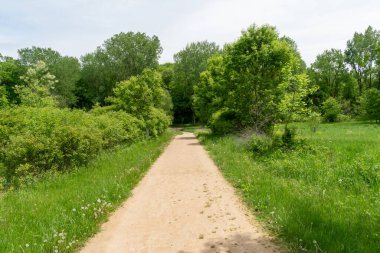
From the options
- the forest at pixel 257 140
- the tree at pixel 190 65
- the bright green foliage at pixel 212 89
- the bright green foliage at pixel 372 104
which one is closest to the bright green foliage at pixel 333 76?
the bright green foliage at pixel 372 104

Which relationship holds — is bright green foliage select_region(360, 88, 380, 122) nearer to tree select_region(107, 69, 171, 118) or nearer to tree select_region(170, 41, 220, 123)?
tree select_region(170, 41, 220, 123)

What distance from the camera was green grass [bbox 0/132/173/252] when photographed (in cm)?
586

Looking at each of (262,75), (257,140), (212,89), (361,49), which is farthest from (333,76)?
(257,140)

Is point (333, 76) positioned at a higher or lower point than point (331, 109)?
higher

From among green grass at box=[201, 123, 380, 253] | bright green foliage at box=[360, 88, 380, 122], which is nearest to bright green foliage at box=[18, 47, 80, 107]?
bright green foliage at box=[360, 88, 380, 122]

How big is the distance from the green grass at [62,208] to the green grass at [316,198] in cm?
380

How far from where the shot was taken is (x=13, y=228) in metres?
6.41

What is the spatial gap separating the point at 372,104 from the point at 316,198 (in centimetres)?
5317

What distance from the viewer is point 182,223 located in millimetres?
7168

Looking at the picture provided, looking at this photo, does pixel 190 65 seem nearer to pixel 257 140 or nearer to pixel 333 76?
pixel 333 76

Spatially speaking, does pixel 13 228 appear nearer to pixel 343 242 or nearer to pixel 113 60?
pixel 343 242

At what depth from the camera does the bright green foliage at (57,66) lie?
63.2m

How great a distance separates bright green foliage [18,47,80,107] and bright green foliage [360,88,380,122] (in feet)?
183

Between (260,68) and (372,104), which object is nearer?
(260,68)
